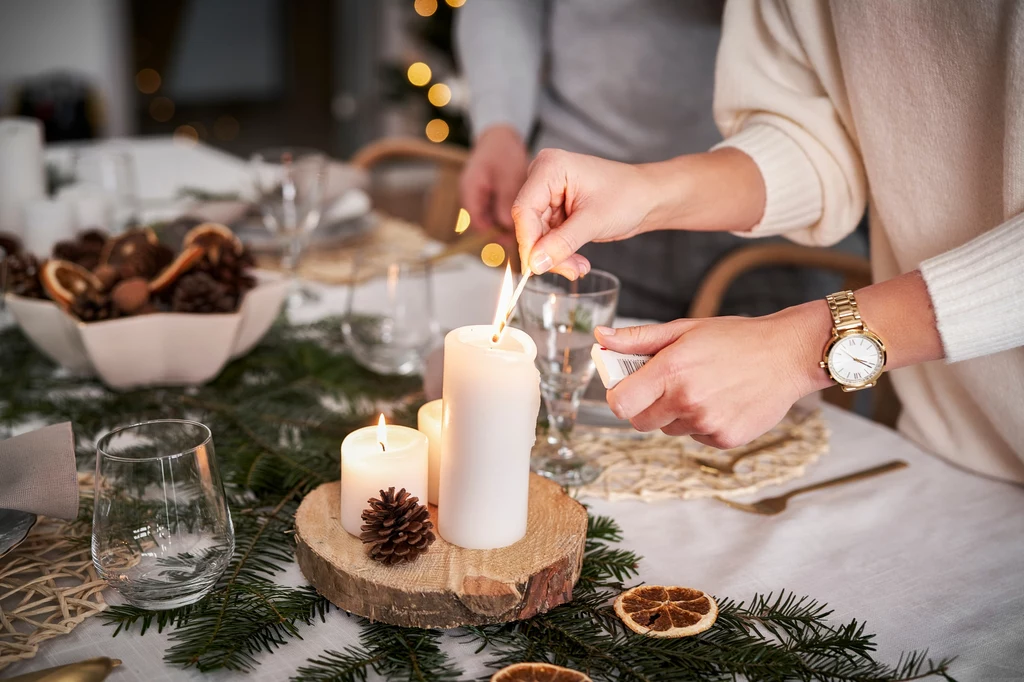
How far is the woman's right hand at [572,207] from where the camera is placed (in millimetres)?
796

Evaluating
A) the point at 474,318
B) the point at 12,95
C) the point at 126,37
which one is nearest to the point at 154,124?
the point at 126,37

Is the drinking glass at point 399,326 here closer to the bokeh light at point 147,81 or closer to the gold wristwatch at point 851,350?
the gold wristwatch at point 851,350

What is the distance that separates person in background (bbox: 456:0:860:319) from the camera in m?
1.68

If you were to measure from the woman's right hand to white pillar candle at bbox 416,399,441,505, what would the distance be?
16 cm

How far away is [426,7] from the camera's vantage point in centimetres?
379

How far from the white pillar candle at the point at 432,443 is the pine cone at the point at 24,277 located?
56 centimetres

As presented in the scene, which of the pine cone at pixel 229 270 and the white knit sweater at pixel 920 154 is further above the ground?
the white knit sweater at pixel 920 154

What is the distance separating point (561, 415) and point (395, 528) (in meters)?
0.30

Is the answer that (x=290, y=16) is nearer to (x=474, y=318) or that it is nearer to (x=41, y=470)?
(x=474, y=318)

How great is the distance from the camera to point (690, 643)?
0.66 meters

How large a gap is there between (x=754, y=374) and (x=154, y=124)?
19.5ft

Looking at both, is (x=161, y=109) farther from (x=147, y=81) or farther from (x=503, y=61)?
(x=503, y=61)

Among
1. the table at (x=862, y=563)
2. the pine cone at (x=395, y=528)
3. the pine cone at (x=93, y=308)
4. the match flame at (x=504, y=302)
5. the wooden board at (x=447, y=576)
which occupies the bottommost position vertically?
the table at (x=862, y=563)

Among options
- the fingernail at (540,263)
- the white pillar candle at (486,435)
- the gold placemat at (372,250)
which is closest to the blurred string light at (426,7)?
the gold placemat at (372,250)
